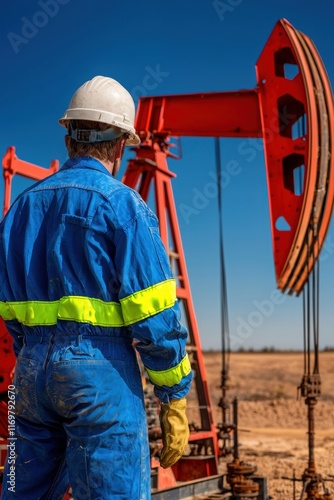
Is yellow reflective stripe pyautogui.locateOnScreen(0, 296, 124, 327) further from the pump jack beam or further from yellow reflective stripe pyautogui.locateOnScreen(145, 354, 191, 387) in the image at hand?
the pump jack beam

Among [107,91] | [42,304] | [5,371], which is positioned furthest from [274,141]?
[42,304]

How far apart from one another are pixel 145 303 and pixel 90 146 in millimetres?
667

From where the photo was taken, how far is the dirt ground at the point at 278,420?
382 inches

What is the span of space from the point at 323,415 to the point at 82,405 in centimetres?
1514

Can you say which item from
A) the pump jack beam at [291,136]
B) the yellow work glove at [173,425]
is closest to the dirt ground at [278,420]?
the pump jack beam at [291,136]

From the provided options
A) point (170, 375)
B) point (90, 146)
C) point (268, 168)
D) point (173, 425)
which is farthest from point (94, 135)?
point (268, 168)

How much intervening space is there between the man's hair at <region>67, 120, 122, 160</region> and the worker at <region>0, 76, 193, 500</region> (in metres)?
0.06

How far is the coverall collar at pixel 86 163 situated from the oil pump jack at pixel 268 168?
3722 mm

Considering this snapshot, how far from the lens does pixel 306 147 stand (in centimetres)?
668

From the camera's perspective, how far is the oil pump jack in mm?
6539

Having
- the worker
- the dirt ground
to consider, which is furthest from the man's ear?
the dirt ground

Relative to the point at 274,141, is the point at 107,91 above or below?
below

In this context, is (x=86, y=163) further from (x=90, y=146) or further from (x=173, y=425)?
(x=173, y=425)

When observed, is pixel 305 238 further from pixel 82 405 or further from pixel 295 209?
pixel 82 405
